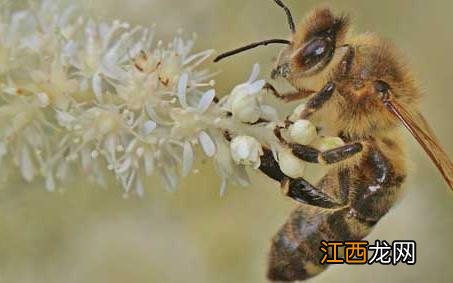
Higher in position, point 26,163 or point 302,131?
point 302,131

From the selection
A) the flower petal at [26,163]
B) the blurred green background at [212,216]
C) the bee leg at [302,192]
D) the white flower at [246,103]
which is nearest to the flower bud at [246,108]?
the white flower at [246,103]

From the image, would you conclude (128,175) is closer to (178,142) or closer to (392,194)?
(178,142)

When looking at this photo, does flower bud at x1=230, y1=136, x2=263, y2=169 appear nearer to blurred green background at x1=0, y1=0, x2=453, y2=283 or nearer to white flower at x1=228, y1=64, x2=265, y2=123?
white flower at x1=228, y1=64, x2=265, y2=123

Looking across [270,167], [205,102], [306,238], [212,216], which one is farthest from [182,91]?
[212,216]

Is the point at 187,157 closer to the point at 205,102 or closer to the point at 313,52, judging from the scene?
the point at 205,102

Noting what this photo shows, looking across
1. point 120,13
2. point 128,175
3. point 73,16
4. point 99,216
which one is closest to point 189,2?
point 120,13
